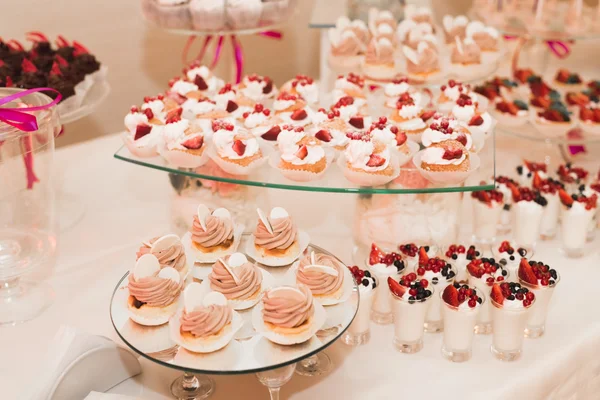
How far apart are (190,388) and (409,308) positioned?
549 millimetres

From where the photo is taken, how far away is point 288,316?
1.38 metres

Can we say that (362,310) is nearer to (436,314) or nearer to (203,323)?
(436,314)

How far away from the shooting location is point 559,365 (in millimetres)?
1733

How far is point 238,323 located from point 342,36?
1.47 metres

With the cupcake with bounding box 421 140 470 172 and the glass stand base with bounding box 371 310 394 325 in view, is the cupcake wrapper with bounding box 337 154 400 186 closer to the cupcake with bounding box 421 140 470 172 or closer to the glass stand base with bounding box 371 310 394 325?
the cupcake with bounding box 421 140 470 172

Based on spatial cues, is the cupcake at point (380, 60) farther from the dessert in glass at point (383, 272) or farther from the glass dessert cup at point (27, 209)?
the glass dessert cup at point (27, 209)

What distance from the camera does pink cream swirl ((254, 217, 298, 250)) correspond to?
1.64 meters

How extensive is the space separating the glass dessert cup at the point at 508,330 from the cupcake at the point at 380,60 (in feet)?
3.43

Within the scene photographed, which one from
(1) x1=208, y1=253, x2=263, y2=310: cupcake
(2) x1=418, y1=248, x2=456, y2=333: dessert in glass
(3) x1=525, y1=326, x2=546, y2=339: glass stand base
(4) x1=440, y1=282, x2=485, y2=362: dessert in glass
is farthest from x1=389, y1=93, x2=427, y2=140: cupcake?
(1) x1=208, y1=253, x2=263, y2=310: cupcake

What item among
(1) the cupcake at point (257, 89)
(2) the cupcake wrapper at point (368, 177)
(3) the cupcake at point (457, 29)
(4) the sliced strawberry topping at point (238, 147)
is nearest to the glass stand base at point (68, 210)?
(1) the cupcake at point (257, 89)

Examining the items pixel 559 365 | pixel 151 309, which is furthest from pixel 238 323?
pixel 559 365

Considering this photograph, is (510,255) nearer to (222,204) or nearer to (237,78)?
(222,204)

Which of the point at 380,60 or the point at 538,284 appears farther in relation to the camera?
the point at 380,60

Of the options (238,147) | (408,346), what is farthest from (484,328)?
(238,147)
